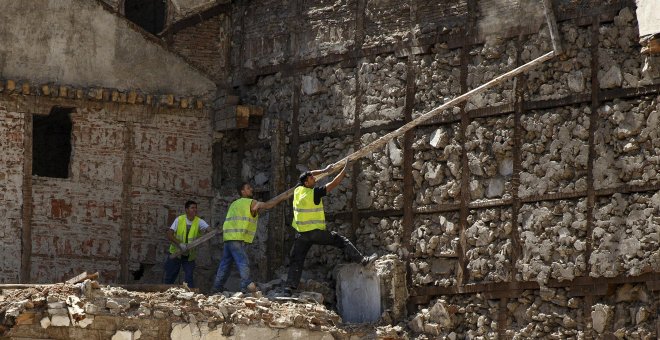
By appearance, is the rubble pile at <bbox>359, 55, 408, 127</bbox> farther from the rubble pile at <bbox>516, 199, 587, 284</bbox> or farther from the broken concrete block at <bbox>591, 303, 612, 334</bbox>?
the broken concrete block at <bbox>591, 303, 612, 334</bbox>

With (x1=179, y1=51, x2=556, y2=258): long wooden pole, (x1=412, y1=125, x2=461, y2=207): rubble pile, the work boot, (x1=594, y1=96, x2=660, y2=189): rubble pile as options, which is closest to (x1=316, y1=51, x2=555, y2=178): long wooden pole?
(x1=179, y1=51, x2=556, y2=258): long wooden pole

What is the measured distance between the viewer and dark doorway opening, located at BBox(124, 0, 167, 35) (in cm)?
2425

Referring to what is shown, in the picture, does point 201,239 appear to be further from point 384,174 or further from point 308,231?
point 384,174

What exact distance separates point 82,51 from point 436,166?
16.9 feet

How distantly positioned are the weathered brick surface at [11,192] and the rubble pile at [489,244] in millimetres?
5858

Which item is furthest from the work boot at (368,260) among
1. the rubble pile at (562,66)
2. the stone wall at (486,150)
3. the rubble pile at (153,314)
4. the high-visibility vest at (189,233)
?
the rubble pile at (562,66)

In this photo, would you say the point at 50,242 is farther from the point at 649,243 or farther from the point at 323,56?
the point at 649,243

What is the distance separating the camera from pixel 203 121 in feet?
74.8

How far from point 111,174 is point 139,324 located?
12.3 feet

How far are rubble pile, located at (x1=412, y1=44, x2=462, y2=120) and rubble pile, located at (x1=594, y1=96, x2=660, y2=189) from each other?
2.09m

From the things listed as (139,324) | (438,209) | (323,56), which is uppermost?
(323,56)

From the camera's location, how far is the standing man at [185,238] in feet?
70.4

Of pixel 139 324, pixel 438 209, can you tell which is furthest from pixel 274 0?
pixel 139 324

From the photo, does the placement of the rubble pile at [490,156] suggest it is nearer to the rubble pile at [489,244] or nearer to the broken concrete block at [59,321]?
the rubble pile at [489,244]
